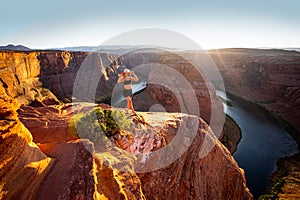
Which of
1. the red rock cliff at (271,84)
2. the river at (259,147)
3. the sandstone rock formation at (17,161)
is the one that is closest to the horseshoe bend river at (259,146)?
the river at (259,147)

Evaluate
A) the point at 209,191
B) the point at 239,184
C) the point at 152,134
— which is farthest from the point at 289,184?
the point at 152,134

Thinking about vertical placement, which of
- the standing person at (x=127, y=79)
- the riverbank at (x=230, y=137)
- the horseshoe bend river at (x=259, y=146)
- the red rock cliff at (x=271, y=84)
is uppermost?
A: the standing person at (x=127, y=79)

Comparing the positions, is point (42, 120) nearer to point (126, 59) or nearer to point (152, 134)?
point (152, 134)

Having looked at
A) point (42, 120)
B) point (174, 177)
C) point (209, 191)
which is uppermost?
point (42, 120)

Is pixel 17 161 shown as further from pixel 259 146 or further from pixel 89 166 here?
pixel 259 146

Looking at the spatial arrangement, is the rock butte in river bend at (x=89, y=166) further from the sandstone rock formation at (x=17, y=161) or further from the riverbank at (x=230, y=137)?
the riverbank at (x=230, y=137)
